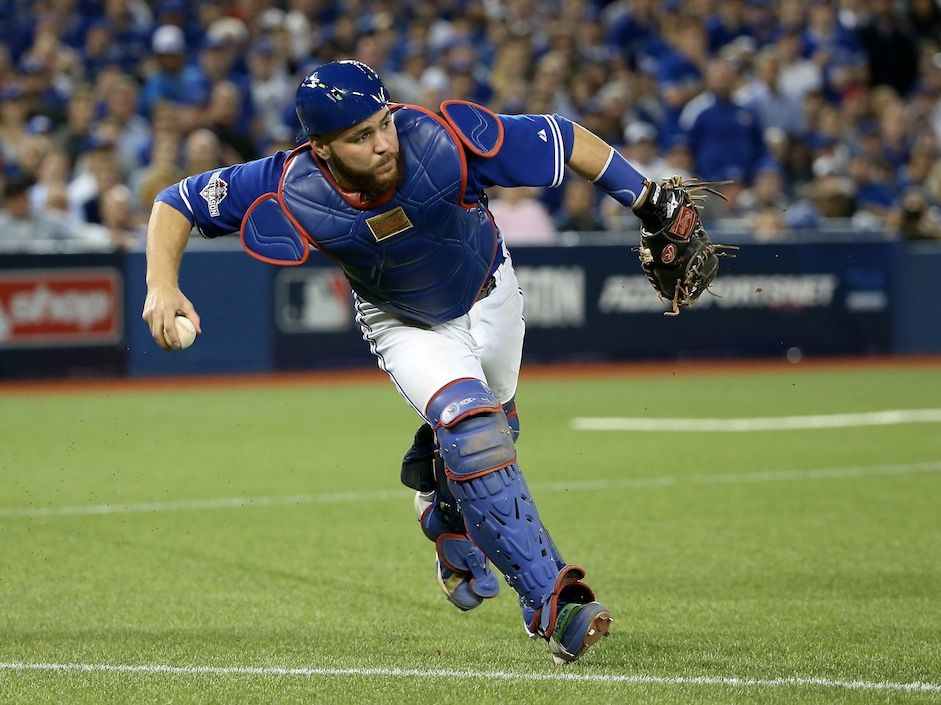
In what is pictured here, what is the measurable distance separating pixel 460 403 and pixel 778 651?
4.52 ft

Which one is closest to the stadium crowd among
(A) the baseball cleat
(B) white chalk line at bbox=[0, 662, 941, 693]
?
(B) white chalk line at bbox=[0, 662, 941, 693]

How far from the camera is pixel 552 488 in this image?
9.13 meters

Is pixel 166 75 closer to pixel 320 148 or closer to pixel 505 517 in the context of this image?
pixel 320 148

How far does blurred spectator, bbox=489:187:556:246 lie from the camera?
51.3 ft

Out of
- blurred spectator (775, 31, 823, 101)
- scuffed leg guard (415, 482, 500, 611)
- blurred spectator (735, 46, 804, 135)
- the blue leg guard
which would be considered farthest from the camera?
blurred spectator (775, 31, 823, 101)

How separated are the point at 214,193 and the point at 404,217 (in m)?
0.69

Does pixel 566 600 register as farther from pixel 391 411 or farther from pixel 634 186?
pixel 391 411

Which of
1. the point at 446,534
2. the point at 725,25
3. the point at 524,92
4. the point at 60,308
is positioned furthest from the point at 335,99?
the point at 725,25

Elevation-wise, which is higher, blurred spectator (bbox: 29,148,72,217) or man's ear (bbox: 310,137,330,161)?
man's ear (bbox: 310,137,330,161)

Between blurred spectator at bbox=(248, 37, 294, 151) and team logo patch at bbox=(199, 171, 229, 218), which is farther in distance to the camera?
blurred spectator at bbox=(248, 37, 294, 151)

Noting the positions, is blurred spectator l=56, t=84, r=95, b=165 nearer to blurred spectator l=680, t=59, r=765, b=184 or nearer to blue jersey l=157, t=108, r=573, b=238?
blurred spectator l=680, t=59, r=765, b=184

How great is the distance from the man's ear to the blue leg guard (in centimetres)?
92

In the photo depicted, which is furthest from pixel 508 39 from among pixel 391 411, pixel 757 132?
pixel 391 411

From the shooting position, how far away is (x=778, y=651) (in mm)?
5102
